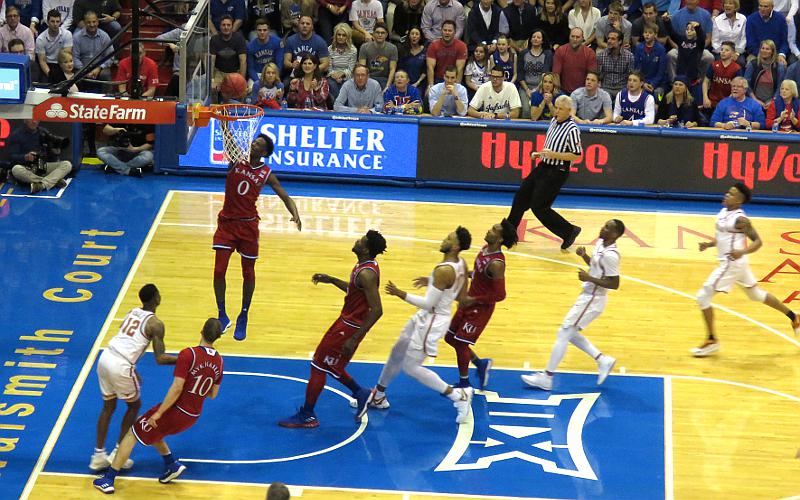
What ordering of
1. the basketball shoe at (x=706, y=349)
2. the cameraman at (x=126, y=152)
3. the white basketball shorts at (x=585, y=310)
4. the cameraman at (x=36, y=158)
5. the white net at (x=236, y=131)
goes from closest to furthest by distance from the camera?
the white basketball shorts at (x=585, y=310), the white net at (x=236, y=131), the basketball shoe at (x=706, y=349), the cameraman at (x=36, y=158), the cameraman at (x=126, y=152)

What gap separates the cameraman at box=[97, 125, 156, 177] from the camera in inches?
772

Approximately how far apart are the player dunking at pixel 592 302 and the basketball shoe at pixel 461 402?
102cm

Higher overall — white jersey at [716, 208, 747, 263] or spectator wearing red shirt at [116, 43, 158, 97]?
spectator wearing red shirt at [116, 43, 158, 97]

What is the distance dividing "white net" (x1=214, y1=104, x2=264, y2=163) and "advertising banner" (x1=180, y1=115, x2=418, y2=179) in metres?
5.04

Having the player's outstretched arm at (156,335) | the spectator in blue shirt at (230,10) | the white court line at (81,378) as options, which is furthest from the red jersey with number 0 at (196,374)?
the spectator in blue shirt at (230,10)

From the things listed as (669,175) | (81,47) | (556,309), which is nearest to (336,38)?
(81,47)

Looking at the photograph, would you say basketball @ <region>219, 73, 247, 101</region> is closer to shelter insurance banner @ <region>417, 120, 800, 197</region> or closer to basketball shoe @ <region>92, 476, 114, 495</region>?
shelter insurance banner @ <region>417, 120, 800, 197</region>

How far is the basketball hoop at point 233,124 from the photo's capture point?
13.3m

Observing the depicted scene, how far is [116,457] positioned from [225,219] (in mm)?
3255

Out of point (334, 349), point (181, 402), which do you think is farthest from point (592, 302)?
point (181, 402)

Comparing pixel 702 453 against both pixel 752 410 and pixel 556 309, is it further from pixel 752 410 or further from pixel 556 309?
pixel 556 309

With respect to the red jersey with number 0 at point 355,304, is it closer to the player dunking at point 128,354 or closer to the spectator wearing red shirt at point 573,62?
the player dunking at point 128,354

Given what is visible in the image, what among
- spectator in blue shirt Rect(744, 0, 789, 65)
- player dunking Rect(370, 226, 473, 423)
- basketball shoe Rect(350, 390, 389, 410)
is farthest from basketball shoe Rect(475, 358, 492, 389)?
spectator in blue shirt Rect(744, 0, 789, 65)

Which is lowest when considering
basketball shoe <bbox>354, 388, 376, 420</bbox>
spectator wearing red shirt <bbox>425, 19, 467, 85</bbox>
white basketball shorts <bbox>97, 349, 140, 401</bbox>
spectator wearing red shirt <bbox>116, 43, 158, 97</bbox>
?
basketball shoe <bbox>354, 388, 376, 420</bbox>
